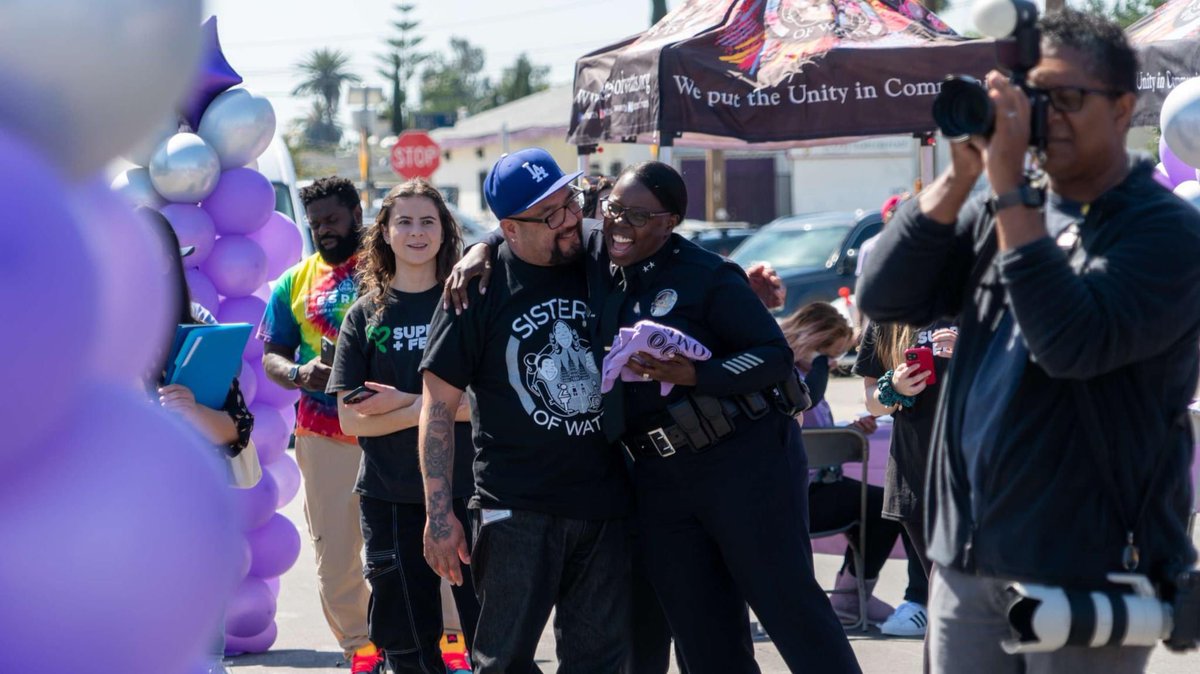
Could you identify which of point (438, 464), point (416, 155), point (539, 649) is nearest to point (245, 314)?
point (539, 649)

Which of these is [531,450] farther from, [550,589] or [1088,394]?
[1088,394]

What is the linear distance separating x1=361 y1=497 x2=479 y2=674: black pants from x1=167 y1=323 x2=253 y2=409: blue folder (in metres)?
1.47

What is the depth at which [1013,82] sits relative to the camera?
2662 millimetres

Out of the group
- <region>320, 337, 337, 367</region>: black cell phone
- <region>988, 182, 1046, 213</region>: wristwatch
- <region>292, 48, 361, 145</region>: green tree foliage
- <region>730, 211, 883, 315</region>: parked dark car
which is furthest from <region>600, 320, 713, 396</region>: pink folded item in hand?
<region>292, 48, 361, 145</region>: green tree foliage

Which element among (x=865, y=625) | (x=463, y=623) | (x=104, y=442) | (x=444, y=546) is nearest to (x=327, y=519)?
(x=463, y=623)

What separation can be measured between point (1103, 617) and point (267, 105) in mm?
4391

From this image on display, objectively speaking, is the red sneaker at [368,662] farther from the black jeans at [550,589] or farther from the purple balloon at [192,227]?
the purple balloon at [192,227]

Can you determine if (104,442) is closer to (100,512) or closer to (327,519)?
(100,512)

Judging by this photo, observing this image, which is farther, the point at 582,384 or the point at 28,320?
the point at 582,384

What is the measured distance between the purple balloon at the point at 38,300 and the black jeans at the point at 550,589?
233 cm

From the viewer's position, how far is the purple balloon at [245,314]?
6.37 meters

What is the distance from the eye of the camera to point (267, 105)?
Result: 6.10m

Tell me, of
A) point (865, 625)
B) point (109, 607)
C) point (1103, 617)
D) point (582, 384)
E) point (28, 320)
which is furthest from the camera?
point (865, 625)

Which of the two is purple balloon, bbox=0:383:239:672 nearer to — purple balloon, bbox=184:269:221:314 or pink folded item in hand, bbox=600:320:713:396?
pink folded item in hand, bbox=600:320:713:396
